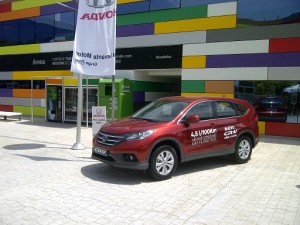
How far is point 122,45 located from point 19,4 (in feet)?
27.3

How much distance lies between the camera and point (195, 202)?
18.1 feet

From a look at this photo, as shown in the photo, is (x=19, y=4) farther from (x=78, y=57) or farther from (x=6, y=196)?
(x=6, y=196)

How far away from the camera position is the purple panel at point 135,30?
49.8 ft

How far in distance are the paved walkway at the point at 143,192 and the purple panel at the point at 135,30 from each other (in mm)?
7770

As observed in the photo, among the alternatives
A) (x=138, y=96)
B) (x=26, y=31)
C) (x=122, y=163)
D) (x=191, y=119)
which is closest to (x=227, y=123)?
(x=191, y=119)

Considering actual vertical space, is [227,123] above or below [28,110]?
above

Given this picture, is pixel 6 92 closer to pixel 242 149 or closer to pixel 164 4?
pixel 164 4

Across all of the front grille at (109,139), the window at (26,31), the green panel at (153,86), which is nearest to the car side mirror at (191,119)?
the front grille at (109,139)

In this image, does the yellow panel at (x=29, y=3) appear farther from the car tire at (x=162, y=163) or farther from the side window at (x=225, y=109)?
the car tire at (x=162, y=163)

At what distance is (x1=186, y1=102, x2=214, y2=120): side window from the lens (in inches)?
289

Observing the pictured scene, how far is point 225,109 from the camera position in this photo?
8039mm

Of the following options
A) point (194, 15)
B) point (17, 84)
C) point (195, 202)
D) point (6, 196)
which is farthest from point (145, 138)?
point (17, 84)

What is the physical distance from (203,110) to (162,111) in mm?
907

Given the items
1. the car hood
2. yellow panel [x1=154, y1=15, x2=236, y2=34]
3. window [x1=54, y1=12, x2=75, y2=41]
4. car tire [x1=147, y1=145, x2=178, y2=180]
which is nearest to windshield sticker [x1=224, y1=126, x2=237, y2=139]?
car tire [x1=147, y1=145, x2=178, y2=180]
